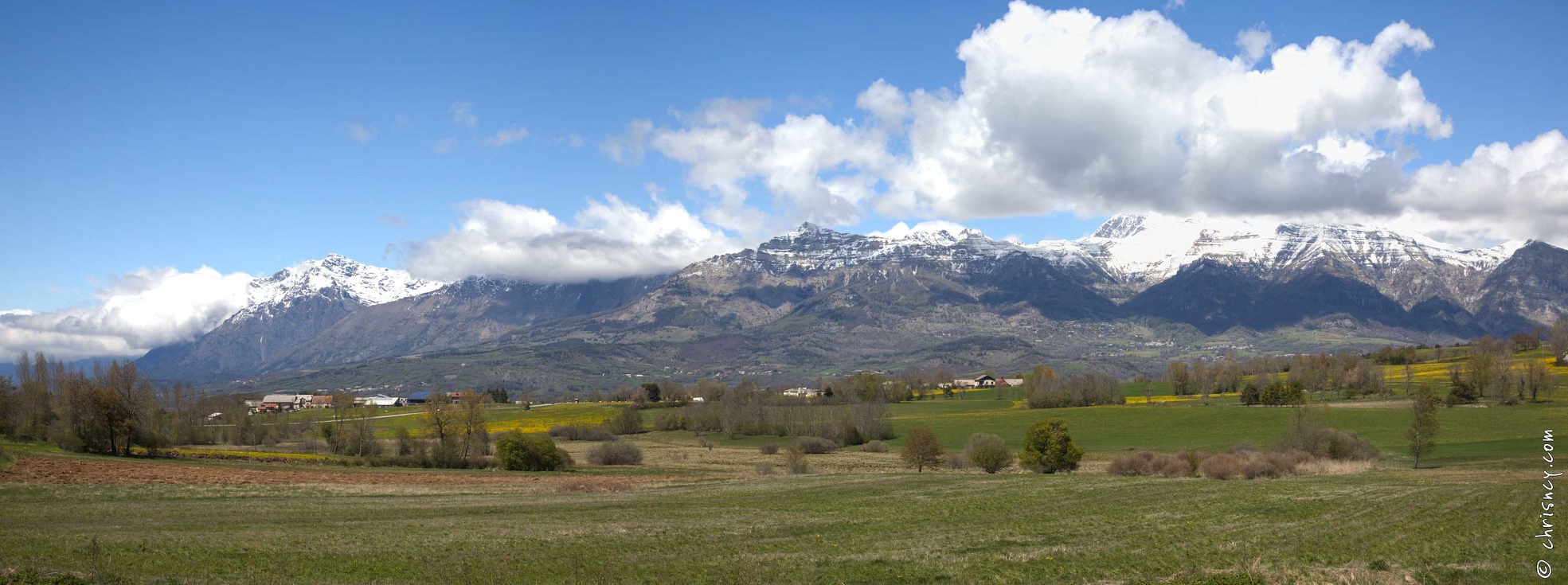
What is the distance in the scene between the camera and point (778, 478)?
201ft

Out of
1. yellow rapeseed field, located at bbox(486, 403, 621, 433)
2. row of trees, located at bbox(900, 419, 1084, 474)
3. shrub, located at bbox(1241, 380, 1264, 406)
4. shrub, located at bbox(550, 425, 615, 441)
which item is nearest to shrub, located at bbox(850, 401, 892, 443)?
shrub, located at bbox(550, 425, 615, 441)

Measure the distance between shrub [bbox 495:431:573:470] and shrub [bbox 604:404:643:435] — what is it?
63.9m

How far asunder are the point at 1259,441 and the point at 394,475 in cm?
8332

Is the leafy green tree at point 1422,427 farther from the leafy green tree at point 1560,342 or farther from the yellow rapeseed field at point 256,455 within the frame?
the leafy green tree at point 1560,342

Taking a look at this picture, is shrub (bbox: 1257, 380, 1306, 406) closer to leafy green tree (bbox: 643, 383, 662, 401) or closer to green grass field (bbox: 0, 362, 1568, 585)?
green grass field (bbox: 0, 362, 1568, 585)

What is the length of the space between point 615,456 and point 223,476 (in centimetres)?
3727

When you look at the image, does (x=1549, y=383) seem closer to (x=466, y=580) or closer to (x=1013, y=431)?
(x=1013, y=431)

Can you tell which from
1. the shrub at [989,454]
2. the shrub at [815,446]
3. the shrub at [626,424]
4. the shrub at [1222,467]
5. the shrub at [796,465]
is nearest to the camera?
the shrub at [1222,467]

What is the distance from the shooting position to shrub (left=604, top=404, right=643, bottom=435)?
5630 inches

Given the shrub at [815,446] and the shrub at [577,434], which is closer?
the shrub at [815,446]

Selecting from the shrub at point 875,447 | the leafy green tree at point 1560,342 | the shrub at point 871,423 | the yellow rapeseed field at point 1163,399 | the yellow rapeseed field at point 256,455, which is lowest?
the shrub at point 875,447

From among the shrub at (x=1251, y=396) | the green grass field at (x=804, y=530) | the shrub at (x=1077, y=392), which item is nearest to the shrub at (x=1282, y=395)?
the shrub at (x=1251, y=396)

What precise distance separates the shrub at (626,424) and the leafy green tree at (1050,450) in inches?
3384

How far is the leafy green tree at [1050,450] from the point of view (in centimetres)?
6731
